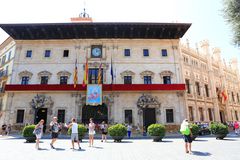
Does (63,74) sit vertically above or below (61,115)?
above

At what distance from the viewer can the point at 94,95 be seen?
22875 millimetres

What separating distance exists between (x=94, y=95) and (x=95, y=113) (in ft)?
8.24

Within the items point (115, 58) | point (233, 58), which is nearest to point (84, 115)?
point (115, 58)

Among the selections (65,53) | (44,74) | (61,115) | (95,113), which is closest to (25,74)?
(44,74)

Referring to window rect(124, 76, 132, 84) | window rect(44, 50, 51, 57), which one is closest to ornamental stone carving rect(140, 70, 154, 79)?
window rect(124, 76, 132, 84)

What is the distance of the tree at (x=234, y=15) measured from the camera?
11.0 metres

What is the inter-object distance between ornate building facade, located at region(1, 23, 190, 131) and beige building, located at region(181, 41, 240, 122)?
635cm

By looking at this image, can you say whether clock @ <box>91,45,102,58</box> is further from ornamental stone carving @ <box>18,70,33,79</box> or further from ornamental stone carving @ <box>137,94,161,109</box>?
ornamental stone carving @ <box>18,70,33,79</box>

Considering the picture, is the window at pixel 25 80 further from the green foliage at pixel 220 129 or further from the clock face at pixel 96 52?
the green foliage at pixel 220 129

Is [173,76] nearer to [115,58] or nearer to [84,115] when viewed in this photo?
[115,58]

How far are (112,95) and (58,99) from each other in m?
7.17

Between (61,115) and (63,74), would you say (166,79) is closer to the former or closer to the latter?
(63,74)

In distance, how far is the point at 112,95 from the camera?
2359cm

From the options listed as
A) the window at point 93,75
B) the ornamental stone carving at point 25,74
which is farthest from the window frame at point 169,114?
the ornamental stone carving at point 25,74
